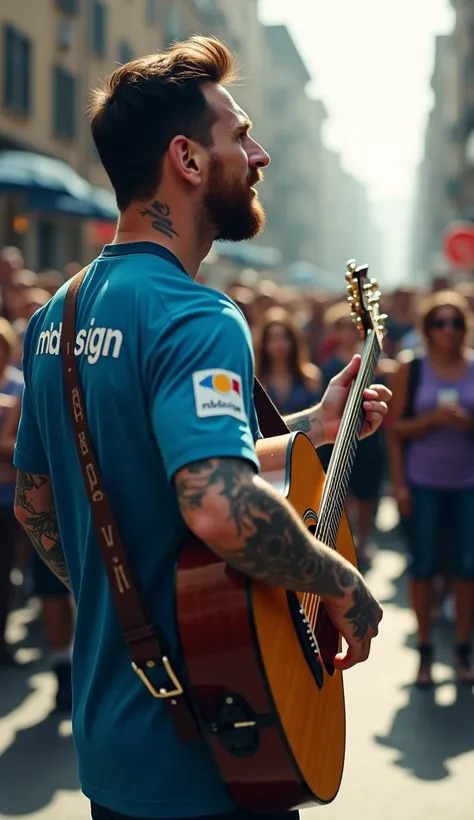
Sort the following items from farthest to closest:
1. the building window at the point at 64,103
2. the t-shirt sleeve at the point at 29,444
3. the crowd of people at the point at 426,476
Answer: the building window at the point at 64,103, the crowd of people at the point at 426,476, the t-shirt sleeve at the point at 29,444

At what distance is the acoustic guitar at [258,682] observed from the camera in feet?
6.20

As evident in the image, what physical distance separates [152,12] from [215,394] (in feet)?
117

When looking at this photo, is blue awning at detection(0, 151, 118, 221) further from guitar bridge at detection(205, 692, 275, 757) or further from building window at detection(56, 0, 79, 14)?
building window at detection(56, 0, 79, 14)

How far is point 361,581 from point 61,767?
330 centimetres

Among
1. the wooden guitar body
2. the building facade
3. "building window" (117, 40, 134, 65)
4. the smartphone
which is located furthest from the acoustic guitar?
"building window" (117, 40, 134, 65)

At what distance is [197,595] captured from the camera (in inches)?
74.4

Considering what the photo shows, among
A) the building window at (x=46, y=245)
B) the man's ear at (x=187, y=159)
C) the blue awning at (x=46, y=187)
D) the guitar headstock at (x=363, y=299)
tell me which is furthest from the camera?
the building window at (x=46, y=245)

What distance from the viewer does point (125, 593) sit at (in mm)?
1977

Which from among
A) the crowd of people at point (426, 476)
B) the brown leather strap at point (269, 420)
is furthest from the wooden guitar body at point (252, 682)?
the crowd of people at point (426, 476)

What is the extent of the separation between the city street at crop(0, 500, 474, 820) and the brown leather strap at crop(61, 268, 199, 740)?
2802 mm

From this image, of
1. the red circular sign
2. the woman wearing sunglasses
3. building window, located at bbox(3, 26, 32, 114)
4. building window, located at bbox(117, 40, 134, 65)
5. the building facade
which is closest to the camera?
the woman wearing sunglasses

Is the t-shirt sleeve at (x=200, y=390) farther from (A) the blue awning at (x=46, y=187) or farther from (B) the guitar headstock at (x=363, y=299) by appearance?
(A) the blue awning at (x=46, y=187)

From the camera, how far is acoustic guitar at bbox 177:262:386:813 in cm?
189

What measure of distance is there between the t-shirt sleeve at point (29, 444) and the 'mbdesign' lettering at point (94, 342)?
0.23 m
